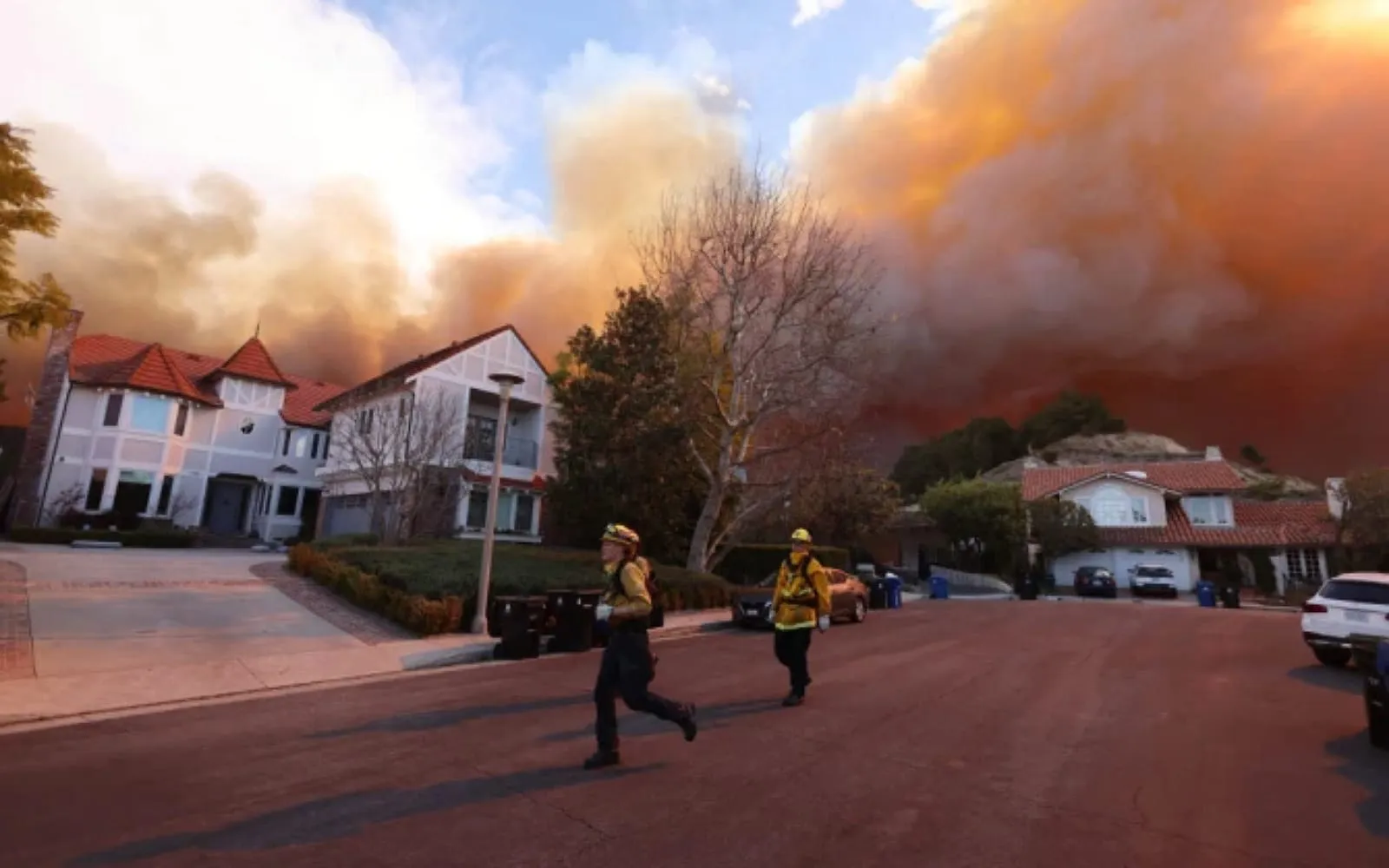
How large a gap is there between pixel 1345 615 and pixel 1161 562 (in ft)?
109

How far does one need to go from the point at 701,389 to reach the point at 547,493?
22.8ft

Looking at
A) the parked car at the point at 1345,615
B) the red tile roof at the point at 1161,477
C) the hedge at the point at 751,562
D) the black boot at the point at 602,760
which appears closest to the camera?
the black boot at the point at 602,760


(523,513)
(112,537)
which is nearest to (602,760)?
(523,513)

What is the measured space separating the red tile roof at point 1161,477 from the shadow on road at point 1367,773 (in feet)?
128

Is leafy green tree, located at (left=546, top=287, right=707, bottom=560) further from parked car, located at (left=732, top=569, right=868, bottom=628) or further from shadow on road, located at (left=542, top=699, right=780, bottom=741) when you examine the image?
shadow on road, located at (left=542, top=699, right=780, bottom=741)

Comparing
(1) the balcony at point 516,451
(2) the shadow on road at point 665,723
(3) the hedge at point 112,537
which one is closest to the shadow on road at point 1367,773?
(2) the shadow on road at point 665,723

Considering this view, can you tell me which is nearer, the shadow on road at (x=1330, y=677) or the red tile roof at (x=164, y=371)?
the shadow on road at (x=1330, y=677)

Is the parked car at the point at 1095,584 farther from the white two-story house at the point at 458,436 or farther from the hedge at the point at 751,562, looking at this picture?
the white two-story house at the point at 458,436

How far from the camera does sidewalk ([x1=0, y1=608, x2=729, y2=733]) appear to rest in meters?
7.30

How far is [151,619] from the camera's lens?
11719 millimetres

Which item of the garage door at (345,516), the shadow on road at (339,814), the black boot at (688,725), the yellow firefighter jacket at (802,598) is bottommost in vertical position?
the shadow on road at (339,814)

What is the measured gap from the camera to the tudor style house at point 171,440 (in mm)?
30016

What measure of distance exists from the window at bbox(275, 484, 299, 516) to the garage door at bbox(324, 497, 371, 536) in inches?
129

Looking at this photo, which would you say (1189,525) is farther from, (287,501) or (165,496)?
(165,496)
